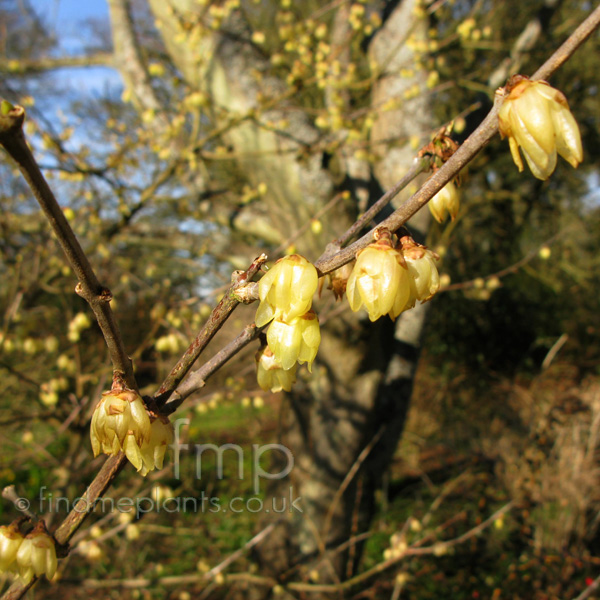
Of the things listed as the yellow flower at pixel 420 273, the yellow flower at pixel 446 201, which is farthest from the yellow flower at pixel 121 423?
the yellow flower at pixel 446 201

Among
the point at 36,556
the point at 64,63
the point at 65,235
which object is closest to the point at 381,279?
the point at 65,235

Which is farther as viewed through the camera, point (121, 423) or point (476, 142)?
point (121, 423)

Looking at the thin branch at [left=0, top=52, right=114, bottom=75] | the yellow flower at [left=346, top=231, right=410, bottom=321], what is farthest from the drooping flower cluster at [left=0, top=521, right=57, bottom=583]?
A: the thin branch at [left=0, top=52, right=114, bottom=75]

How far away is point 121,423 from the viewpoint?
2.33ft

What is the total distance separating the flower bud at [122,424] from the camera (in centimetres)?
71

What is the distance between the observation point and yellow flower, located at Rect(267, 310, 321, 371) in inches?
27.3

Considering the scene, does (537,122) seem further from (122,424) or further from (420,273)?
(122,424)

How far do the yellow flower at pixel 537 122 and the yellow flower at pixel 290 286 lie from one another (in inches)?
Answer: 12.0

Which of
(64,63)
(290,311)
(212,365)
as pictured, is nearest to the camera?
(290,311)

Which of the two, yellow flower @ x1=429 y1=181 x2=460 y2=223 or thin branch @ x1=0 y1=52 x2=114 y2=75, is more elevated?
thin branch @ x1=0 y1=52 x2=114 y2=75

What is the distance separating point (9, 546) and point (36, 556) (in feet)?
0.23

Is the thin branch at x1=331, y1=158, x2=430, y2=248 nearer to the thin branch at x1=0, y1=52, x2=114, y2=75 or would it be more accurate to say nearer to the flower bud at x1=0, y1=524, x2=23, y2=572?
the flower bud at x1=0, y1=524, x2=23, y2=572

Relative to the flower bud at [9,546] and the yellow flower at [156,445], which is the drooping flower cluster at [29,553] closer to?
the flower bud at [9,546]

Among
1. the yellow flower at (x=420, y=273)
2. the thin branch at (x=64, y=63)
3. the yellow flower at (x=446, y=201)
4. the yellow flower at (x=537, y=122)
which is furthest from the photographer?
the thin branch at (x=64, y=63)
